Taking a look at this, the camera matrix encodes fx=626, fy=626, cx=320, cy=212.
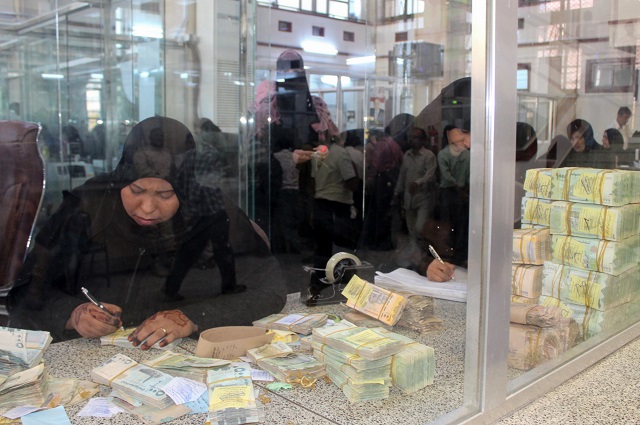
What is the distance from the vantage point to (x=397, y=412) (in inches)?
48.1

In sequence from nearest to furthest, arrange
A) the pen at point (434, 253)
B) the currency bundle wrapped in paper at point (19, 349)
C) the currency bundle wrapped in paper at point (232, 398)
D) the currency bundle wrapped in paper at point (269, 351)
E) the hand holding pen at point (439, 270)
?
1. the currency bundle wrapped in paper at point (232, 398)
2. the currency bundle wrapped in paper at point (19, 349)
3. the currency bundle wrapped in paper at point (269, 351)
4. the hand holding pen at point (439, 270)
5. the pen at point (434, 253)

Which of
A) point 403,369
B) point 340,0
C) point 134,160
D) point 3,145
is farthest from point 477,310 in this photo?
point 340,0

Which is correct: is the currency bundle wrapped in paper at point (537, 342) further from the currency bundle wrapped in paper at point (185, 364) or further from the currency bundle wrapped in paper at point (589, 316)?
the currency bundle wrapped in paper at point (185, 364)

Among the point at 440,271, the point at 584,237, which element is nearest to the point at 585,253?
the point at 584,237

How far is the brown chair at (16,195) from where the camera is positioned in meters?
1.90

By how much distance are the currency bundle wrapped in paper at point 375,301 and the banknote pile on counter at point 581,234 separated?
0.38 meters

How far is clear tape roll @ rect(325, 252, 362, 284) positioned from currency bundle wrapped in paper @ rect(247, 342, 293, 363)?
44 centimetres

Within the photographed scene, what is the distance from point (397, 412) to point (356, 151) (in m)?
3.22

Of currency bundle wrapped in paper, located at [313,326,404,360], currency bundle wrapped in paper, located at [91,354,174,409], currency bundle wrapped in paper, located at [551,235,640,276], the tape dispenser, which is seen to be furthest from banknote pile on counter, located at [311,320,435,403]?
currency bundle wrapped in paper, located at [551,235,640,276]

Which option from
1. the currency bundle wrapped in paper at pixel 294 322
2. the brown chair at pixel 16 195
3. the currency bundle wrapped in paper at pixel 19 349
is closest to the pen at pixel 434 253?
the currency bundle wrapped in paper at pixel 294 322

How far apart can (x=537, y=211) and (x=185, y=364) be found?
101 cm

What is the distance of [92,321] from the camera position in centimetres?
157

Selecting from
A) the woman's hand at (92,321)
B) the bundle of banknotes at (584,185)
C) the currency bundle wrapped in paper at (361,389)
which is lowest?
the currency bundle wrapped in paper at (361,389)

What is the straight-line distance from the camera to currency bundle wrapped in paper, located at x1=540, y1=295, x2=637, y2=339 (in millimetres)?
1648
